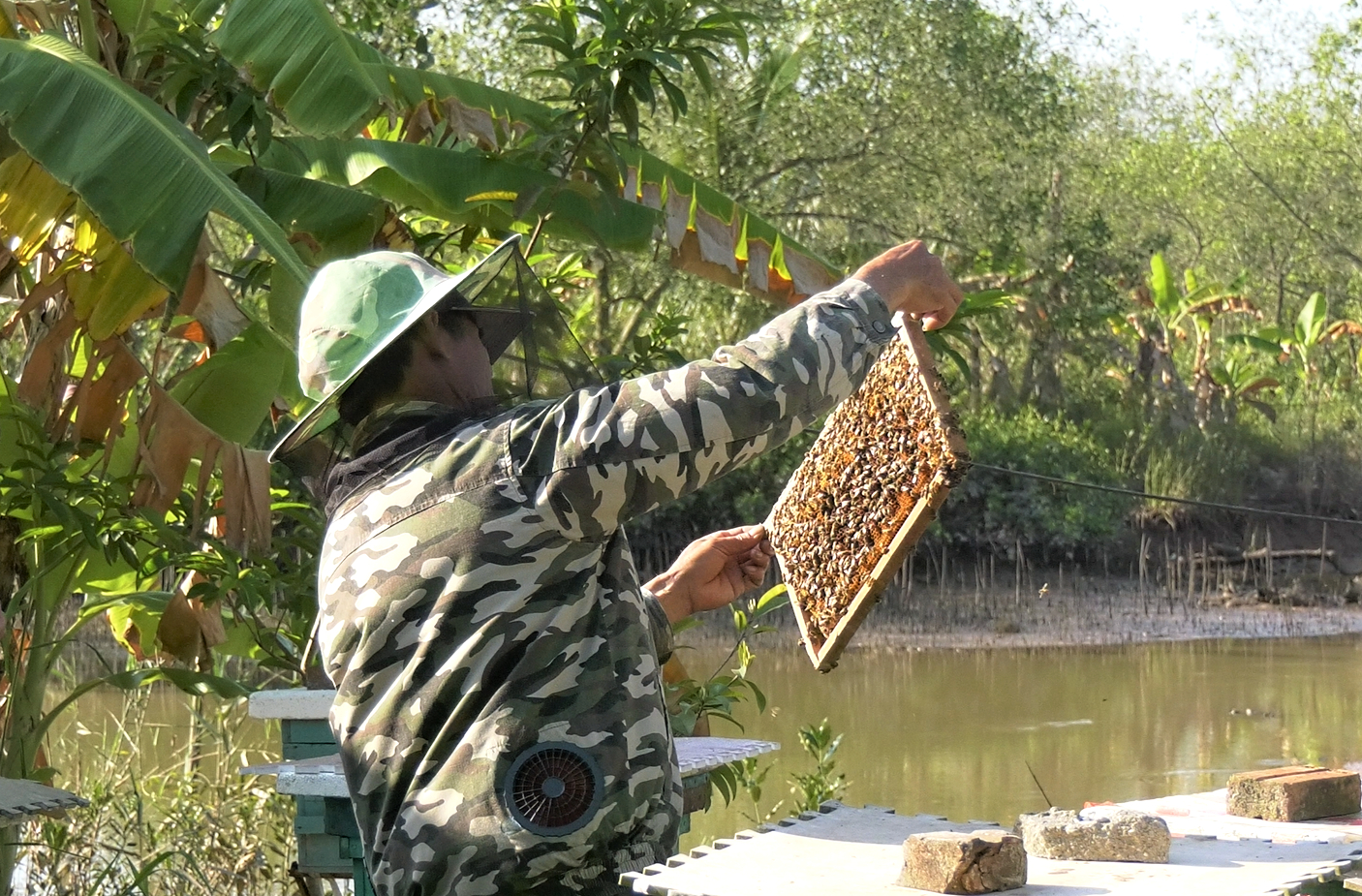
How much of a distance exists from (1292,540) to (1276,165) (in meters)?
8.83

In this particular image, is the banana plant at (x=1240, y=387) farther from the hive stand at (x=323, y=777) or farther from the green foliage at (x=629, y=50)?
the hive stand at (x=323, y=777)

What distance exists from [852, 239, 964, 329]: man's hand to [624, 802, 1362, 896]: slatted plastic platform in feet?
3.17

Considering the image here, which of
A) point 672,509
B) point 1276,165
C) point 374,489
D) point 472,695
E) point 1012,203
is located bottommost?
point 472,695

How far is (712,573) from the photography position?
3373 mm

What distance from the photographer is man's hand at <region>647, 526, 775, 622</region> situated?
3328mm

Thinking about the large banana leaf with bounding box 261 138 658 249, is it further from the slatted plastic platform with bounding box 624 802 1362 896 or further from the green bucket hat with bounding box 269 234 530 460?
the slatted plastic platform with bounding box 624 802 1362 896

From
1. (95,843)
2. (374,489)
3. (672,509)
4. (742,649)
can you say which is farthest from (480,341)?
(672,509)

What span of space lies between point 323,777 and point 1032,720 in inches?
416

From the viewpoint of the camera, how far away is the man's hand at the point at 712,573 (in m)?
3.33

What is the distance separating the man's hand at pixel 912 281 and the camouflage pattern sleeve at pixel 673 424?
225 millimetres

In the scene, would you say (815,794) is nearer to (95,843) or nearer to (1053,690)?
(95,843)

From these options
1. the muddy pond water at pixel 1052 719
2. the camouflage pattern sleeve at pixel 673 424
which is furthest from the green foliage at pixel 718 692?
the camouflage pattern sleeve at pixel 673 424

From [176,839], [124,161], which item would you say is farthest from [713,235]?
[176,839]

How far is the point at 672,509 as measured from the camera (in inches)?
698
